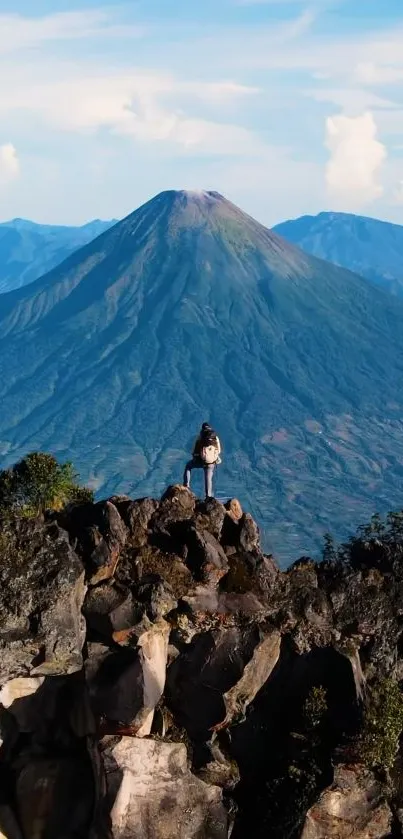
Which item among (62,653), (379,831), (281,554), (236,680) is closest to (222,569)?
(236,680)

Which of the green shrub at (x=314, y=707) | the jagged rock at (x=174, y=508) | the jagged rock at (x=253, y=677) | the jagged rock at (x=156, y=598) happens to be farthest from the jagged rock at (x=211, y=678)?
the jagged rock at (x=174, y=508)

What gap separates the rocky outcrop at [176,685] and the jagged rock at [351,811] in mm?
32

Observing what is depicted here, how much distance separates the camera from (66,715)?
24.0m

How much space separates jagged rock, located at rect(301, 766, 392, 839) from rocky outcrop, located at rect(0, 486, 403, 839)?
32 millimetres

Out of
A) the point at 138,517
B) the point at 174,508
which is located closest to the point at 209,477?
the point at 174,508

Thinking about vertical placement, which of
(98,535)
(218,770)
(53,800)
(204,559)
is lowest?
(53,800)

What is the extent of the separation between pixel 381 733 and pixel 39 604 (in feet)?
27.6

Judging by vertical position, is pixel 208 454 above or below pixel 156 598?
above

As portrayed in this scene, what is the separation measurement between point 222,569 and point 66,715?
17.1ft

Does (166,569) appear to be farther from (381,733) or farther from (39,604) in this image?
(381,733)

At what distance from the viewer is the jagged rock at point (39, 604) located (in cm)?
2364

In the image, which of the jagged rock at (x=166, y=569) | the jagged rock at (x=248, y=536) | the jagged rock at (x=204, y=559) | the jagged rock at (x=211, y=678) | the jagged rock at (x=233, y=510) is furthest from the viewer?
the jagged rock at (x=233, y=510)

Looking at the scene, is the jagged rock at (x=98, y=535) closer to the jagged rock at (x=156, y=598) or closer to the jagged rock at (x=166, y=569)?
the jagged rock at (x=166, y=569)

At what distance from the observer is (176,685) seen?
24.8 metres
